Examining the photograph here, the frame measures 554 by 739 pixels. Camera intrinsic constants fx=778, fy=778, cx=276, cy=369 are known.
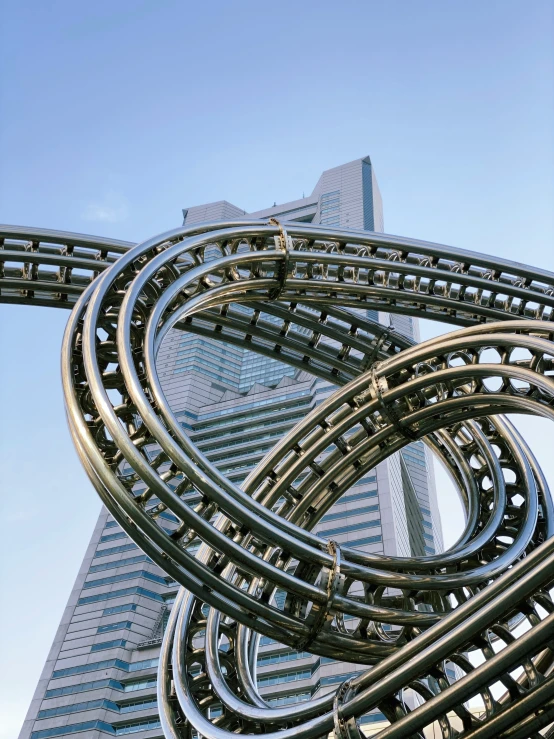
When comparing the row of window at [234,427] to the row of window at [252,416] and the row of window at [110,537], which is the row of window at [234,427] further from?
the row of window at [110,537]

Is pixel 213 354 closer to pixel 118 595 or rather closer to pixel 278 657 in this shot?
pixel 118 595

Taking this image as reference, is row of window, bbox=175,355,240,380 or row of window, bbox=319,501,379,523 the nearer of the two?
row of window, bbox=319,501,379,523

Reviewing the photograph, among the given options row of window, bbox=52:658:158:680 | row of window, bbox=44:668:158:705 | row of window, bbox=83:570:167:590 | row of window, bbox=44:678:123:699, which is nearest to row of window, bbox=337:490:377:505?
row of window, bbox=83:570:167:590

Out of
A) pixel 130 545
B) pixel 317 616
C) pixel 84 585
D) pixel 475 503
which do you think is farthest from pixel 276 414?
pixel 317 616

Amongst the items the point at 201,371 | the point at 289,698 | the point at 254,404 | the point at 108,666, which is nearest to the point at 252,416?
the point at 254,404

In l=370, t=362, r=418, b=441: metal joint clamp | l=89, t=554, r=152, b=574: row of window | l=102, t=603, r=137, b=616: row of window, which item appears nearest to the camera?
l=370, t=362, r=418, b=441: metal joint clamp

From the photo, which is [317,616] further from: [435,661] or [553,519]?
[553,519]

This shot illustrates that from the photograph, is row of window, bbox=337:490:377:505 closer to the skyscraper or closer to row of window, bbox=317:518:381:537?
the skyscraper

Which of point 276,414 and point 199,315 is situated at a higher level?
point 276,414
